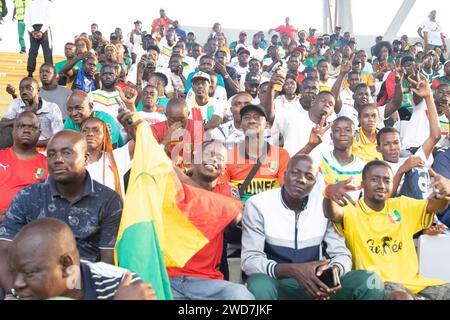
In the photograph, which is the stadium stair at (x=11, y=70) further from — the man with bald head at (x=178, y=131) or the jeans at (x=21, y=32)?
the man with bald head at (x=178, y=131)

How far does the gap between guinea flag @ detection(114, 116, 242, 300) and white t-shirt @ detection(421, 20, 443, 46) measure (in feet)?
41.0

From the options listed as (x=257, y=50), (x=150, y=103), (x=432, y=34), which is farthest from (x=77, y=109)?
(x=432, y=34)

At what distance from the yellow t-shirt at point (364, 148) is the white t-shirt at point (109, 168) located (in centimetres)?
221

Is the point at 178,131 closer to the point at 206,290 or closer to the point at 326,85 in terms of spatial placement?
the point at 206,290

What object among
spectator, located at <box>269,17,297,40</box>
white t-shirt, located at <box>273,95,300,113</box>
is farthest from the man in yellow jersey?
spectator, located at <box>269,17,297,40</box>

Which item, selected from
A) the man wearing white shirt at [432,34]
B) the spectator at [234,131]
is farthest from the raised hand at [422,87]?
the man wearing white shirt at [432,34]

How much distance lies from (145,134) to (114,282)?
1.24 metres

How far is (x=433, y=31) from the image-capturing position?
1448cm

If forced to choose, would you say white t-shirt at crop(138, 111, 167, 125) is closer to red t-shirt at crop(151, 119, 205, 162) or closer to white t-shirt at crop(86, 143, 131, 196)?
red t-shirt at crop(151, 119, 205, 162)

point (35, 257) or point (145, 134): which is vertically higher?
point (145, 134)
